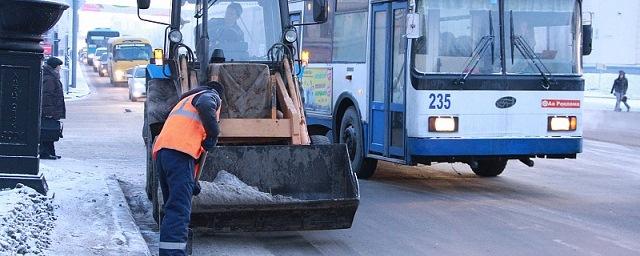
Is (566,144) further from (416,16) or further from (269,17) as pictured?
(269,17)

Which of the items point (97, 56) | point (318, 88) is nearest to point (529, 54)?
point (318, 88)

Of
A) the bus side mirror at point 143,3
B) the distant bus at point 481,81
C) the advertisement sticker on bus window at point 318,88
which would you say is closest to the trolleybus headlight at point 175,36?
the bus side mirror at point 143,3

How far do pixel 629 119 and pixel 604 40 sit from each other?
2778cm

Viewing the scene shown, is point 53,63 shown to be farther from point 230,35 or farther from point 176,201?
point 176,201

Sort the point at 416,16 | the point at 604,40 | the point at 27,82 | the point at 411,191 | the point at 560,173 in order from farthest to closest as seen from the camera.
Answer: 1. the point at 604,40
2. the point at 560,173
3. the point at 411,191
4. the point at 416,16
5. the point at 27,82

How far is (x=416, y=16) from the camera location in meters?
12.8

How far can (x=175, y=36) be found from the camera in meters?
11.7

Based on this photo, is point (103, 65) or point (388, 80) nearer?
point (388, 80)

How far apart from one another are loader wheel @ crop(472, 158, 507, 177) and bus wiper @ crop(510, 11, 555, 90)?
7.92ft

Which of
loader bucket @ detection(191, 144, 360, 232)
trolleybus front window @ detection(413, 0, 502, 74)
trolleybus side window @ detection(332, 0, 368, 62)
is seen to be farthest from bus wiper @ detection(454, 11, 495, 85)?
loader bucket @ detection(191, 144, 360, 232)

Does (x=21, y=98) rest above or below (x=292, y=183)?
above

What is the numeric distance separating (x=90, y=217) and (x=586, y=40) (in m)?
7.13

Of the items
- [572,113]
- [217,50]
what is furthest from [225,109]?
[572,113]

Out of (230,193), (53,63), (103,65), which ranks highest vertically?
(103,65)
